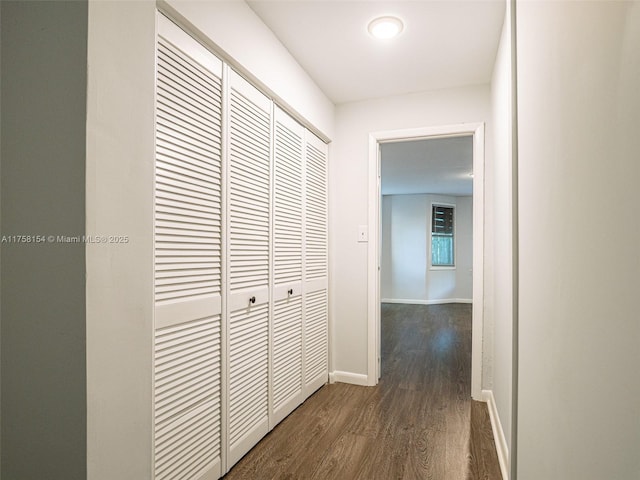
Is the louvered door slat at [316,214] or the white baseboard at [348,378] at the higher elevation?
the louvered door slat at [316,214]

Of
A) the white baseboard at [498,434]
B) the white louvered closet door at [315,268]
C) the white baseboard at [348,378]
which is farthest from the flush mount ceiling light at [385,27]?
the white baseboard at [348,378]

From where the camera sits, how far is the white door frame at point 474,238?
110 inches

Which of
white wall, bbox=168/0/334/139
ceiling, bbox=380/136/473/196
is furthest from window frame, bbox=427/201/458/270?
white wall, bbox=168/0/334/139

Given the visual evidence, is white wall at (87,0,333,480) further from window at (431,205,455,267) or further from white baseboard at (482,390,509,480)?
window at (431,205,455,267)

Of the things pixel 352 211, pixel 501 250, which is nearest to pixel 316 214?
pixel 352 211

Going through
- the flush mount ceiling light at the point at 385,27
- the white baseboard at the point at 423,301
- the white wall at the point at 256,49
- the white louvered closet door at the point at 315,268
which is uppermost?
the flush mount ceiling light at the point at 385,27

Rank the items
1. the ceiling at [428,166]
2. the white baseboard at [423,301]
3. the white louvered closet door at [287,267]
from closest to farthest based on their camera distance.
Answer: the white louvered closet door at [287,267] → the ceiling at [428,166] → the white baseboard at [423,301]

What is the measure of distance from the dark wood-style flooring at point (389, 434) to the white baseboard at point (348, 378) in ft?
0.19

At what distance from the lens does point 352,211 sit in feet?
10.3

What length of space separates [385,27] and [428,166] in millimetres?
3642
